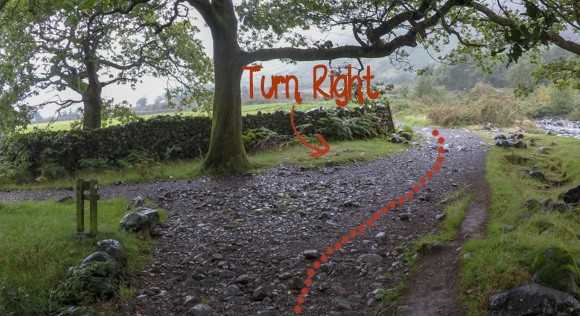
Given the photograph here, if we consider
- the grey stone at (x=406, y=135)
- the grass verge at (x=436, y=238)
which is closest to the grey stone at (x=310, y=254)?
the grass verge at (x=436, y=238)

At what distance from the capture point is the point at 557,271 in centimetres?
502

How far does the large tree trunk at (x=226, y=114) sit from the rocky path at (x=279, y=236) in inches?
35.3

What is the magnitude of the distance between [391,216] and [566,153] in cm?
1167

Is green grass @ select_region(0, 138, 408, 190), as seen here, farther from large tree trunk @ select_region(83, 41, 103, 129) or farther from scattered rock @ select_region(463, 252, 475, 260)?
scattered rock @ select_region(463, 252, 475, 260)

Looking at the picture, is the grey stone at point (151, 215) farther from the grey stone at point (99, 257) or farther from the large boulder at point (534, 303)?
the large boulder at point (534, 303)

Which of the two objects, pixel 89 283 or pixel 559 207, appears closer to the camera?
pixel 89 283

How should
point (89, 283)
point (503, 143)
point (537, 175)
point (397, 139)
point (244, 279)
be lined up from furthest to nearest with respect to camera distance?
1. point (397, 139)
2. point (503, 143)
3. point (537, 175)
4. point (244, 279)
5. point (89, 283)

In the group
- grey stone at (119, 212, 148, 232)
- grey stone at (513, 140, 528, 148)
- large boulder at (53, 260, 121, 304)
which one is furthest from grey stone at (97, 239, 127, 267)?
grey stone at (513, 140, 528, 148)

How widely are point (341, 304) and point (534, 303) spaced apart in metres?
2.26

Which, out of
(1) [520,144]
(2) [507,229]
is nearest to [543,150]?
(1) [520,144]

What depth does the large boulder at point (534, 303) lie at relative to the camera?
462cm

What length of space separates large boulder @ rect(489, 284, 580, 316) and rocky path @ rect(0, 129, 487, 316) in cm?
116

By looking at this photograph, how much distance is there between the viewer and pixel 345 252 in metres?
7.84

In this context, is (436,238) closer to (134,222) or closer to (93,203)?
(134,222)
